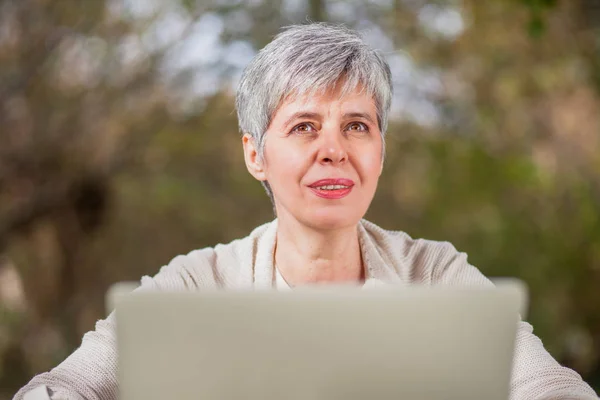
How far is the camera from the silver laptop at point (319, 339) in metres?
1.05

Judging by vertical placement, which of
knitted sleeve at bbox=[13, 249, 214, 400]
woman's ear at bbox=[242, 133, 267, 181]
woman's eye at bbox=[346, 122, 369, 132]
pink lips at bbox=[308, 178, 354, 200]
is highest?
woman's eye at bbox=[346, 122, 369, 132]

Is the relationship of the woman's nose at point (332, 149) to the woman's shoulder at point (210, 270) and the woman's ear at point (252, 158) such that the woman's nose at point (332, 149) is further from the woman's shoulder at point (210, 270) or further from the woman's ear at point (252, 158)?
the woman's shoulder at point (210, 270)

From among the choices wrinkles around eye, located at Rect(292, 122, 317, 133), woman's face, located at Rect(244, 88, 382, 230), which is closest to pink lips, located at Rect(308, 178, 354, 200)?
woman's face, located at Rect(244, 88, 382, 230)

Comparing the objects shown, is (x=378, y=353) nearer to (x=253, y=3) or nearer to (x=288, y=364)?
(x=288, y=364)

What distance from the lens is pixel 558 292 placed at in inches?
270

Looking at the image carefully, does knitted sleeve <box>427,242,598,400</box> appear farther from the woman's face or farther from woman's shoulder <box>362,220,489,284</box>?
the woman's face

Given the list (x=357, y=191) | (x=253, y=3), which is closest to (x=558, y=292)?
(x=253, y=3)

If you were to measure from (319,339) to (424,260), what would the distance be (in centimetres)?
88

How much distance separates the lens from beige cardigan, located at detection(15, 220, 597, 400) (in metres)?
1.52

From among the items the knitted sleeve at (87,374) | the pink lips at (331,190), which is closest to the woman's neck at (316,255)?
the pink lips at (331,190)

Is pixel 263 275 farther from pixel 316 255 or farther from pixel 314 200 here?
pixel 314 200

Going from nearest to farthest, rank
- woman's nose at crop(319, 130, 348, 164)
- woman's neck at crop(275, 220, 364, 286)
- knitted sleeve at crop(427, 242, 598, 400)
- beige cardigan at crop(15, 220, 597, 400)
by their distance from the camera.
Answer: knitted sleeve at crop(427, 242, 598, 400), beige cardigan at crop(15, 220, 597, 400), woman's nose at crop(319, 130, 348, 164), woman's neck at crop(275, 220, 364, 286)

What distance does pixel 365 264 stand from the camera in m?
1.85

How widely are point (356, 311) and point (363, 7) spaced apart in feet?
19.0
